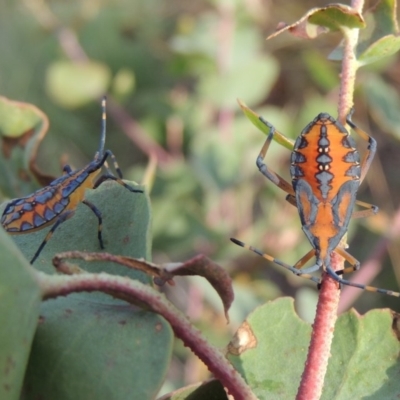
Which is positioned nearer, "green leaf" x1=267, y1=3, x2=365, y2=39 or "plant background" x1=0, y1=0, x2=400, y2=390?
"green leaf" x1=267, y1=3, x2=365, y2=39

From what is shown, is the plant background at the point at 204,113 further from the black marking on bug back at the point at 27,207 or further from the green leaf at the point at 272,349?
the green leaf at the point at 272,349

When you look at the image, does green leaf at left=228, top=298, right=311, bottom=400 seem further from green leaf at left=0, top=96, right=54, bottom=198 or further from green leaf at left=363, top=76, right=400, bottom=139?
green leaf at left=363, top=76, right=400, bottom=139

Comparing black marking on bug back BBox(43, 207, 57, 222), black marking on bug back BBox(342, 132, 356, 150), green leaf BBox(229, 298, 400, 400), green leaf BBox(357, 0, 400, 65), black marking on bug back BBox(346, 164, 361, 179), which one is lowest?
green leaf BBox(229, 298, 400, 400)

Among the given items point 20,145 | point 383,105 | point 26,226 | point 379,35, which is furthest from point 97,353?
point 383,105

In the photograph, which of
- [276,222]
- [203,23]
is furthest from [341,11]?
[203,23]

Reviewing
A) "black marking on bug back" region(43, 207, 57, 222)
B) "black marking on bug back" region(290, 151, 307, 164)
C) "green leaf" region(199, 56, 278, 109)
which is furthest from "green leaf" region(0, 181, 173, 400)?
"green leaf" region(199, 56, 278, 109)

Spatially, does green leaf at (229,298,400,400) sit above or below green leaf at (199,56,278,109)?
below
